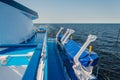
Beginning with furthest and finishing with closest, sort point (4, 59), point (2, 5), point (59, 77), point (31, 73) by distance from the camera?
point (2, 5) < point (59, 77) < point (4, 59) < point (31, 73)

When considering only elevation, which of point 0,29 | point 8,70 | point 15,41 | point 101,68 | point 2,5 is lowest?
point 101,68

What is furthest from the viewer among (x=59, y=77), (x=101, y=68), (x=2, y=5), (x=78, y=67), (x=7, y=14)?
(x=101, y=68)

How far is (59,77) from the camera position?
5.80 metres

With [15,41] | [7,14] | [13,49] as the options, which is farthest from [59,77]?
[7,14]

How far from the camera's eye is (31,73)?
2275 mm

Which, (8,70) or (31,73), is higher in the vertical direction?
(31,73)

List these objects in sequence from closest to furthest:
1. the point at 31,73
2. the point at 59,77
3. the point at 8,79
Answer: the point at 31,73
the point at 8,79
the point at 59,77

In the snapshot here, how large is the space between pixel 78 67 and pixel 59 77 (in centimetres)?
125

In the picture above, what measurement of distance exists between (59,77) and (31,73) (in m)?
3.73

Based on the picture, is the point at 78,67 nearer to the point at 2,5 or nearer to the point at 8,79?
the point at 8,79

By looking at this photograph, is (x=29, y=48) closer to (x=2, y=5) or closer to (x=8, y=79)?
(x=8, y=79)

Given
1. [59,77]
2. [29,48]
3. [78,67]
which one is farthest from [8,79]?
[78,67]

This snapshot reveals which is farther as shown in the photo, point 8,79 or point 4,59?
point 8,79

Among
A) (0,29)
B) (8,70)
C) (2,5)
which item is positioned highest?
(2,5)
